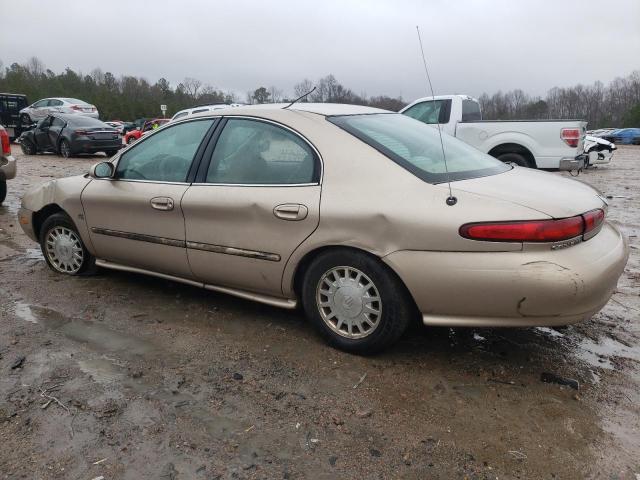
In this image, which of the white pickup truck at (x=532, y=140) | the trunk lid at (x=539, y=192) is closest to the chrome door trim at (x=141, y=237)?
the trunk lid at (x=539, y=192)

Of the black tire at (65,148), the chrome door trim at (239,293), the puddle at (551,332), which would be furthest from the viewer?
the black tire at (65,148)

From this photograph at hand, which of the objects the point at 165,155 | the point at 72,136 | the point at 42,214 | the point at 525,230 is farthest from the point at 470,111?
the point at 72,136

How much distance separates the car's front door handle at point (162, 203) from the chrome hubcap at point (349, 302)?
1298mm

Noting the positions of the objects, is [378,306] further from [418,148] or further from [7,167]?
[7,167]

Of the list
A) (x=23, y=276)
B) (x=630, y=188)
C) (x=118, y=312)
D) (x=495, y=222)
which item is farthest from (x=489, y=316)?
(x=630, y=188)

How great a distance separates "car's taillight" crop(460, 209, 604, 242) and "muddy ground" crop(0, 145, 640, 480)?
0.85 m

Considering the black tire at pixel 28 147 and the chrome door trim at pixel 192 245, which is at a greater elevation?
the black tire at pixel 28 147

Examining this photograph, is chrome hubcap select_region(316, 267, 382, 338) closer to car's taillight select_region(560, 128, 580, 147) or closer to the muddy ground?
the muddy ground

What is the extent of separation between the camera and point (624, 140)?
46.5 meters

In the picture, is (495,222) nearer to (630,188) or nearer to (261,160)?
(261,160)

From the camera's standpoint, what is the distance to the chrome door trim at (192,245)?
3.39 metres

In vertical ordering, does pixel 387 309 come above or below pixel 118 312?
above

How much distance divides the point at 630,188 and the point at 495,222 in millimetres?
10891

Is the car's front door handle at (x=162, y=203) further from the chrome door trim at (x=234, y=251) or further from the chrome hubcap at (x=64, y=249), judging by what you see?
the chrome hubcap at (x=64, y=249)
